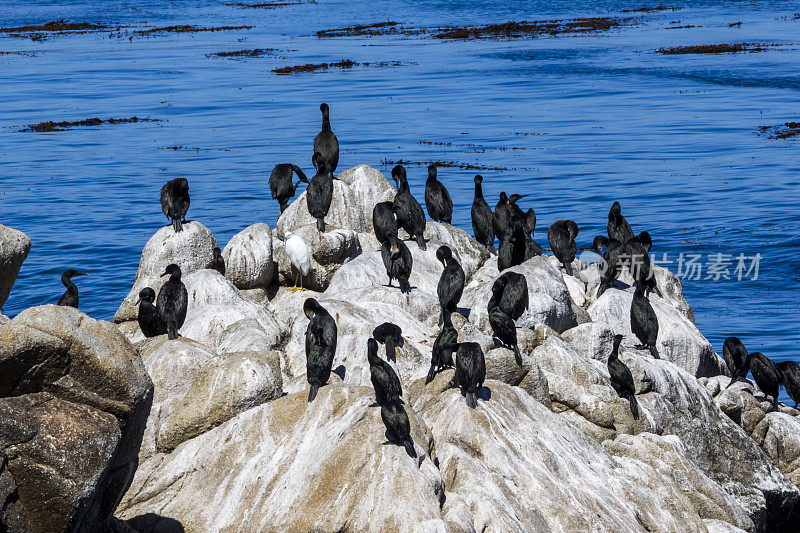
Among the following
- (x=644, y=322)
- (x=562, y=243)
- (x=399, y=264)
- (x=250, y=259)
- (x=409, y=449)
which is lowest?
(x=644, y=322)

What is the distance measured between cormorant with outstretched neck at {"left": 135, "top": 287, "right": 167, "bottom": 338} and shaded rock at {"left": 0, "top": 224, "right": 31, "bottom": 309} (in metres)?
2.30

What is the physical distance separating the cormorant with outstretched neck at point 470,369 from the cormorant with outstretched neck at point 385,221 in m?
6.46

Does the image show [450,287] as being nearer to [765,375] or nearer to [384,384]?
[384,384]

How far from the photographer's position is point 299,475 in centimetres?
1002

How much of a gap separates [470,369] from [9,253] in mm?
5202

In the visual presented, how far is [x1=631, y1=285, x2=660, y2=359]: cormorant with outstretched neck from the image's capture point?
15398 mm

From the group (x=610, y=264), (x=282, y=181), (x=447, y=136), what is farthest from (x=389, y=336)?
(x=447, y=136)

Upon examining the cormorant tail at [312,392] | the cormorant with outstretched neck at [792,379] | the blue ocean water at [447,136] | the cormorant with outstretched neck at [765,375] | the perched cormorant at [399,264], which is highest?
the cormorant tail at [312,392]

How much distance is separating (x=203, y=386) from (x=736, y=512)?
245 inches

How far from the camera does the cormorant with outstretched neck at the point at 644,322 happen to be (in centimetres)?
1540

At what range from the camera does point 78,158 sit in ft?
140

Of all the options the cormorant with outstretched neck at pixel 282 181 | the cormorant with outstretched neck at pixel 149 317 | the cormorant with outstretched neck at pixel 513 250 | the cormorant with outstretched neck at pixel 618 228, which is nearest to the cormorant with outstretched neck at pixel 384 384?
the cormorant with outstretched neck at pixel 149 317

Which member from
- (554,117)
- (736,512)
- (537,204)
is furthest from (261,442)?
(554,117)

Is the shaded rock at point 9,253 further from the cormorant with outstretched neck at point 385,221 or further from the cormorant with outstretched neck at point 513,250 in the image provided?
the cormorant with outstretched neck at point 513,250
